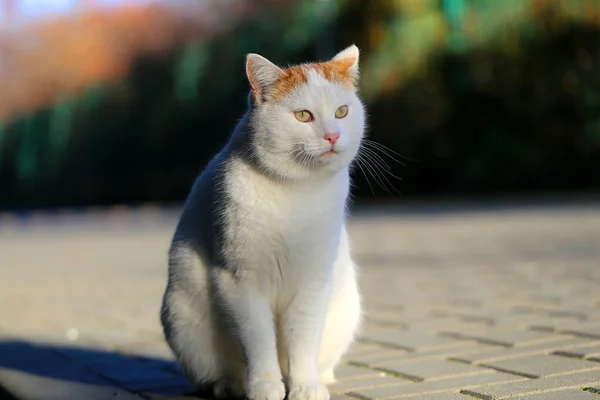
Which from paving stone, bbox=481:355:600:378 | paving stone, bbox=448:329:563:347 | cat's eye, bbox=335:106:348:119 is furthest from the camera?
paving stone, bbox=448:329:563:347

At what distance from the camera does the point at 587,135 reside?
1695 centimetres

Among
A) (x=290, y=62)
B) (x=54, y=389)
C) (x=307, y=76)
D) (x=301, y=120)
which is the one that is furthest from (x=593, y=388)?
(x=290, y=62)

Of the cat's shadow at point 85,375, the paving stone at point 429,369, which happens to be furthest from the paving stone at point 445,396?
the cat's shadow at point 85,375

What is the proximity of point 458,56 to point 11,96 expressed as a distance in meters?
16.2

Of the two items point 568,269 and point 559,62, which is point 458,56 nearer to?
point 559,62

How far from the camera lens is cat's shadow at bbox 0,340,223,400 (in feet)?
9.01

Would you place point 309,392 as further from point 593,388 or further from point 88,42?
point 88,42

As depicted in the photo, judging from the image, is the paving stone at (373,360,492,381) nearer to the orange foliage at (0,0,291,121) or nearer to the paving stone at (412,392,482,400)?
the paving stone at (412,392,482,400)

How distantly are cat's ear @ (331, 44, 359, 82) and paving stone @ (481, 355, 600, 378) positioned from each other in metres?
1.18

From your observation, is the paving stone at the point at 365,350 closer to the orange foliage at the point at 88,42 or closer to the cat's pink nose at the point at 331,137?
the cat's pink nose at the point at 331,137

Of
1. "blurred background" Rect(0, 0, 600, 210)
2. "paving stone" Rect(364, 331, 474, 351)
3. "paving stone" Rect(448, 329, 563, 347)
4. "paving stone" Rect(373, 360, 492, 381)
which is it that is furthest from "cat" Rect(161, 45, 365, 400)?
"blurred background" Rect(0, 0, 600, 210)

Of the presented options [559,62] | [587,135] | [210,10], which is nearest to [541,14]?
[559,62]

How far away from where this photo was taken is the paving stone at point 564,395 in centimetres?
221

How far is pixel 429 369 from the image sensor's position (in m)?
2.83
